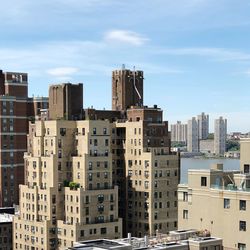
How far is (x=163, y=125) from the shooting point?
311 feet

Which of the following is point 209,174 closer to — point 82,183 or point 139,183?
point 82,183

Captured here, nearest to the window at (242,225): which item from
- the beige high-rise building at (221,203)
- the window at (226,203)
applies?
the beige high-rise building at (221,203)

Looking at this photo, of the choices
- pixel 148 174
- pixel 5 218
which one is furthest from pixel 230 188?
pixel 5 218

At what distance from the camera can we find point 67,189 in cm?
8419

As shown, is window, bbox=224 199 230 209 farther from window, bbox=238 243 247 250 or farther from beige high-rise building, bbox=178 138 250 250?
window, bbox=238 243 247 250

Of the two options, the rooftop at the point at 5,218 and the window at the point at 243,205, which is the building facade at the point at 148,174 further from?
the window at the point at 243,205

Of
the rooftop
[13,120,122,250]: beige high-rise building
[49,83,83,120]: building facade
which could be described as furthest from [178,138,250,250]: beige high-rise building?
the rooftop

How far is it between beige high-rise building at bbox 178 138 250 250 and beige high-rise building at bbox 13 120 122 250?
30.7 metres

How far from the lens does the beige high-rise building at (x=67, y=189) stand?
269 ft

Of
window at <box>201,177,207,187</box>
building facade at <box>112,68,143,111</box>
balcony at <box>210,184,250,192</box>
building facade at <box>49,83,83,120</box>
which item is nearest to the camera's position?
balcony at <box>210,184,250,192</box>

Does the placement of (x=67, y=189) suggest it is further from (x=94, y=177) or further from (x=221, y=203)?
(x=221, y=203)

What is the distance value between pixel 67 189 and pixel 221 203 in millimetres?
39361

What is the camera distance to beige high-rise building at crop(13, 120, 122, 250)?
82000 millimetres

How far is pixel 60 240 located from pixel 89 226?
560 cm
